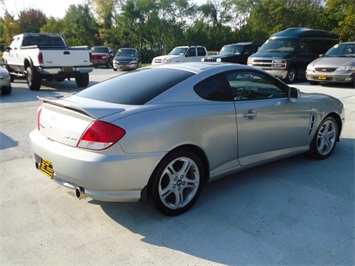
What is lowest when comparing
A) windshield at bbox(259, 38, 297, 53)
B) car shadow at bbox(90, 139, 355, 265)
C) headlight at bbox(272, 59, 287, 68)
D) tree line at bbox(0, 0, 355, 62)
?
car shadow at bbox(90, 139, 355, 265)

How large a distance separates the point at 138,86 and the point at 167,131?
731 millimetres

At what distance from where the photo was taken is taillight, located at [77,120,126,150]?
2.74 metres

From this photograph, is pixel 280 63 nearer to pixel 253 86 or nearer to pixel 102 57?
pixel 253 86

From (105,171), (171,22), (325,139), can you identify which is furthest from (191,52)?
(171,22)

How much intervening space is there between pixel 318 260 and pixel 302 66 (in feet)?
41.8

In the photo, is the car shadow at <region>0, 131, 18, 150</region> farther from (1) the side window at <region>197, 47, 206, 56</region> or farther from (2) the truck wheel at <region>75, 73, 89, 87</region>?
(1) the side window at <region>197, 47, 206, 56</region>

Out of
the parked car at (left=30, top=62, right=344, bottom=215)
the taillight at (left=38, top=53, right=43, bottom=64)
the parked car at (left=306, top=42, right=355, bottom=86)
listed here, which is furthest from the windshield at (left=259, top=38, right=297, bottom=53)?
the parked car at (left=30, top=62, right=344, bottom=215)

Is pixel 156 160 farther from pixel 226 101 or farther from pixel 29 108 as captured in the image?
pixel 29 108

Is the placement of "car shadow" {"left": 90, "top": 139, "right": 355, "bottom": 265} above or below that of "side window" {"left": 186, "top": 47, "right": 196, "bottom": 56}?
below

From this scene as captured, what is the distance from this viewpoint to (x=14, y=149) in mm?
5098

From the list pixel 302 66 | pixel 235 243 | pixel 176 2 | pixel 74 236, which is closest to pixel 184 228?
pixel 235 243

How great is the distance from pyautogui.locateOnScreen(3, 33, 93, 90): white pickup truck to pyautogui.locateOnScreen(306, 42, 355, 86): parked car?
8.10 meters

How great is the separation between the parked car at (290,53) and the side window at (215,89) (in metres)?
10.4

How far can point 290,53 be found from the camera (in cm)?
1355
